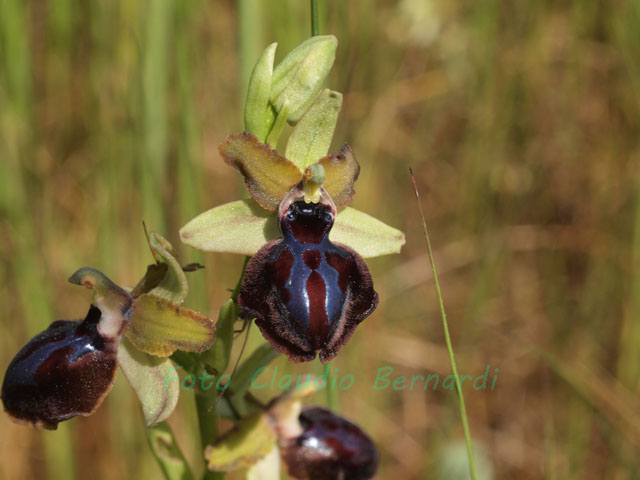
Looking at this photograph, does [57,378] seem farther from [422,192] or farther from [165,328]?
[422,192]

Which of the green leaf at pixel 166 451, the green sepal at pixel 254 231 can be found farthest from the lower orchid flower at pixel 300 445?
the green sepal at pixel 254 231

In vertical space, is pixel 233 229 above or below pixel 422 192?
above

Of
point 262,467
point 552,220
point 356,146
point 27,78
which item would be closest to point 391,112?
point 356,146

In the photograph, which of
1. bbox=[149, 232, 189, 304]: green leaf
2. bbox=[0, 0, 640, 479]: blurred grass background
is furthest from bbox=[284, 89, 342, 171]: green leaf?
bbox=[0, 0, 640, 479]: blurred grass background

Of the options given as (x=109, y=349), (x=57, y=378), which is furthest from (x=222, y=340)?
(x=57, y=378)

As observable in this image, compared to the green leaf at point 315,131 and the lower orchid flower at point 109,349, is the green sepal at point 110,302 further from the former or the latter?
the green leaf at point 315,131

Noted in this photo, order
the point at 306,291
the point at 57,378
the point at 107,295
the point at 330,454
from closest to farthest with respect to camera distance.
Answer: the point at 306,291 < the point at 57,378 < the point at 107,295 < the point at 330,454
